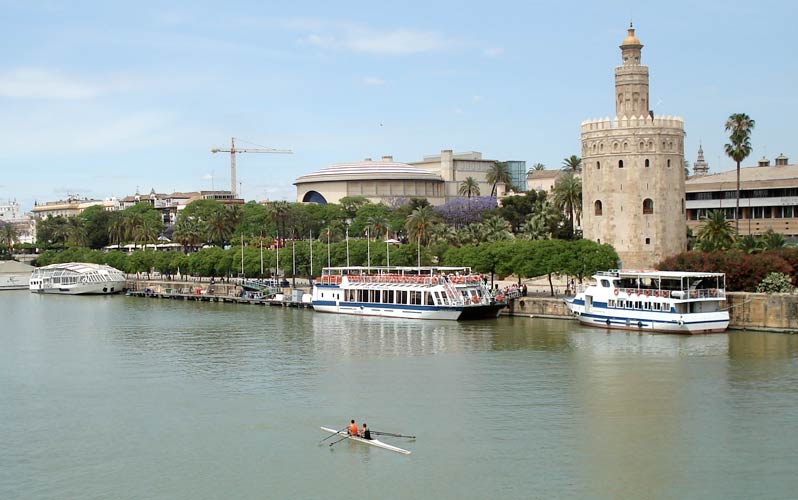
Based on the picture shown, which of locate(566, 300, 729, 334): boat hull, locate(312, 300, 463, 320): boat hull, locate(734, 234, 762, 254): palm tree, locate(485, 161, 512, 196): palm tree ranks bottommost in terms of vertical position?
locate(566, 300, 729, 334): boat hull

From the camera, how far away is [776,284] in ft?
184

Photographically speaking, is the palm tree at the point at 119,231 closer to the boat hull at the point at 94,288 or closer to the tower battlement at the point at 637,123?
the boat hull at the point at 94,288

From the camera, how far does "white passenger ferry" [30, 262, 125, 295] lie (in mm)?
105750

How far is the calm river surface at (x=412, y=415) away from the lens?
1196 inches

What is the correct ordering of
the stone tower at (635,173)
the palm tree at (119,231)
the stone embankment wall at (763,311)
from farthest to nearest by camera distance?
the palm tree at (119,231) → the stone tower at (635,173) → the stone embankment wall at (763,311)

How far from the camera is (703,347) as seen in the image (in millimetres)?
50562

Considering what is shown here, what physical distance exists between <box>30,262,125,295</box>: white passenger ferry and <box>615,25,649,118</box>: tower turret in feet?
182

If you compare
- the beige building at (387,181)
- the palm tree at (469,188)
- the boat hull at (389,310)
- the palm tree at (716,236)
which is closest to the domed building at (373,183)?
the beige building at (387,181)

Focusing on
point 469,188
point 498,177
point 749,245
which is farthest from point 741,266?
point 498,177

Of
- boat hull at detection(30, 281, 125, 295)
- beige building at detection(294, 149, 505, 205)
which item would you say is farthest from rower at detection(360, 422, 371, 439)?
beige building at detection(294, 149, 505, 205)

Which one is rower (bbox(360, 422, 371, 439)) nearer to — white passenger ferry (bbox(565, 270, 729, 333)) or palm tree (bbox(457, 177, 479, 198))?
white passenger ferry (bbox(565, 270, 729, 333))

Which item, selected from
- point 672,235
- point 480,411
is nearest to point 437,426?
point 480,411

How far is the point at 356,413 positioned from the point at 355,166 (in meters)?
124

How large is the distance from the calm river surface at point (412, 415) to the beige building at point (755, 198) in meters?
35.6
